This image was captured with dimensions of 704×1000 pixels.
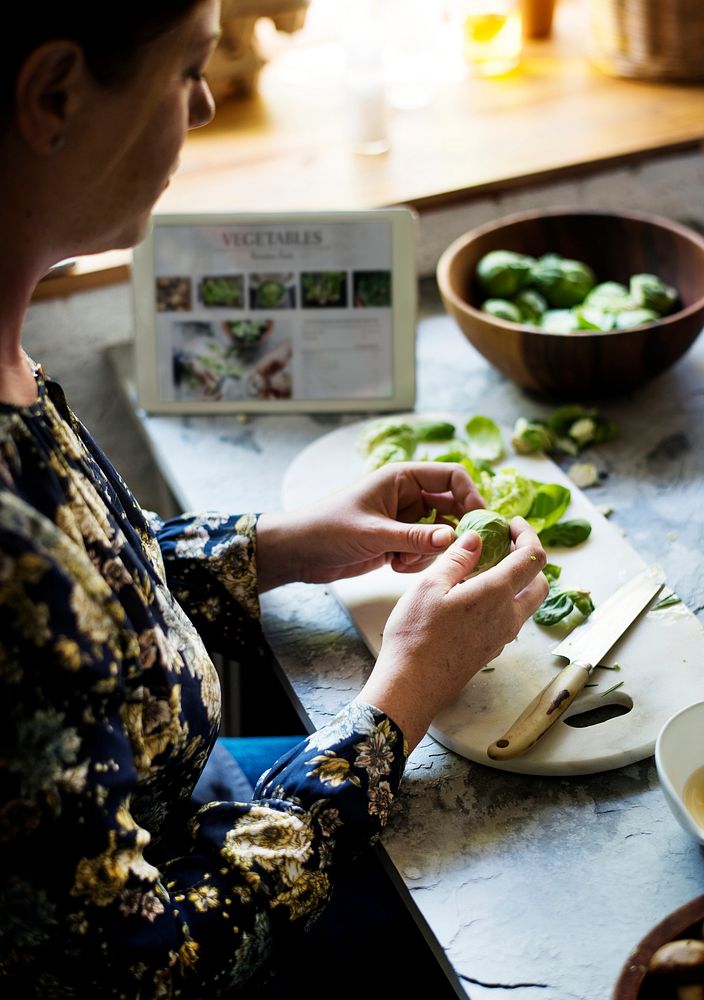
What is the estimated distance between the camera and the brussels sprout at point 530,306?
1512 mm

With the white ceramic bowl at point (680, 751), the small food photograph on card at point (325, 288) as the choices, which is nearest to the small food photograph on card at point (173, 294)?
the small food photograph on card at point (325, 288)

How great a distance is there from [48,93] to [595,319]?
0.94 meters

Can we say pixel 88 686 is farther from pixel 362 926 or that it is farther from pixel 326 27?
pixel 326 27

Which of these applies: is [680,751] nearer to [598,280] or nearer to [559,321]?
[559,321]

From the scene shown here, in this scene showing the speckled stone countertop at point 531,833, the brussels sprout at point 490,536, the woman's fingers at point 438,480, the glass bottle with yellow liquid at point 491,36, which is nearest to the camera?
the speckled stone countertop at point 531,833

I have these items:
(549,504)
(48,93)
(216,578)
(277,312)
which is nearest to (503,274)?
(277,312)

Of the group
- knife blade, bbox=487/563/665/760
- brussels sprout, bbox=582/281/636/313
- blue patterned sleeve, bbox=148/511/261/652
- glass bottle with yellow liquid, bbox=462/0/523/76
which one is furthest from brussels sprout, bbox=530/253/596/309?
glass bottle with yellow liquid, bbox=462/0/523/76

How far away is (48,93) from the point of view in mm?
676

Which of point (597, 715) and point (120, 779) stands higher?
point (120, 779)

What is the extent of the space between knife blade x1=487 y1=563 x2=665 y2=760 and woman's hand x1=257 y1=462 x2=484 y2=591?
0.58 ft

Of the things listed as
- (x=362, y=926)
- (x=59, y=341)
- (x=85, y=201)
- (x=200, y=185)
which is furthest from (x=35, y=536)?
(x=200, y=185)

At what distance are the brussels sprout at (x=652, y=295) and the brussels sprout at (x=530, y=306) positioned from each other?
0.13m

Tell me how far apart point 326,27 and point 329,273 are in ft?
3.78

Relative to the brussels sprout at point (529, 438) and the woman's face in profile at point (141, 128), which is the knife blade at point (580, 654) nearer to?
the brussels sprout at point (529, 438)
